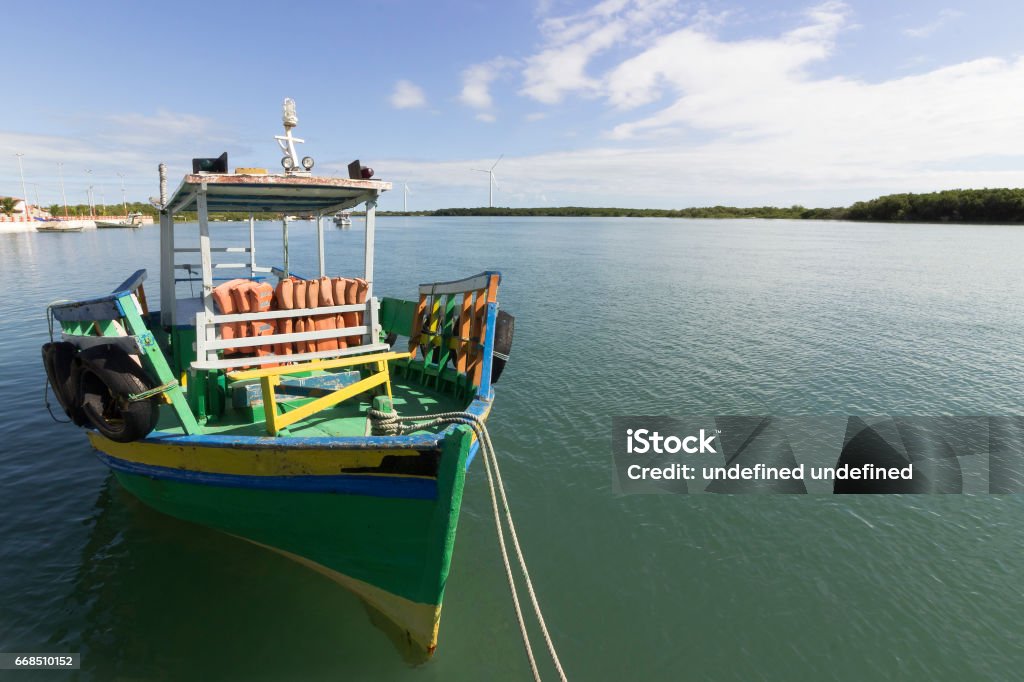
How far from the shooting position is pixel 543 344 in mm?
19312

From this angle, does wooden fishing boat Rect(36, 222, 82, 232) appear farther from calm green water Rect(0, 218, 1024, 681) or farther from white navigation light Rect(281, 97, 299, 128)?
white navigation light Rect(281, 97, 299, 128)

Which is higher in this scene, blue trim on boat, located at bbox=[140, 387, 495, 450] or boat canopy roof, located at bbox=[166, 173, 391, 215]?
boat canopy roof, located at bbox=[166, 173, 391, 215]

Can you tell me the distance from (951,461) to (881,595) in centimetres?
509

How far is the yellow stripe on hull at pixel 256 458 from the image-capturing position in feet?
17.8

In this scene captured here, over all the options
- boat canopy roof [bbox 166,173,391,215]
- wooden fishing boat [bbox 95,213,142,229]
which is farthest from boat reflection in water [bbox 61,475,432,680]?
wooden fishing boat [bbox 95,213,142,229]

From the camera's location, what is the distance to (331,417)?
7570 millimetres

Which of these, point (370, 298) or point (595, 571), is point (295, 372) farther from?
point (595, 571)

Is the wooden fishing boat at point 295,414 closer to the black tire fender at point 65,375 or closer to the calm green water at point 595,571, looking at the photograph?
the black tire fender at point 65,375

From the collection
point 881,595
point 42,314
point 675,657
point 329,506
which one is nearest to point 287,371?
point 329,506

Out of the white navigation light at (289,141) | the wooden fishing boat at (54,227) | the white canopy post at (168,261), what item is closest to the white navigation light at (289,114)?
the white navigation light at (289,141)

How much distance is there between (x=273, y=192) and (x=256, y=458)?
13.8ft

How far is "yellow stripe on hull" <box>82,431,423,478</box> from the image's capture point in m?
5.42

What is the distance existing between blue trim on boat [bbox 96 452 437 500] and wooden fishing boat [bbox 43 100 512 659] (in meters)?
0.02

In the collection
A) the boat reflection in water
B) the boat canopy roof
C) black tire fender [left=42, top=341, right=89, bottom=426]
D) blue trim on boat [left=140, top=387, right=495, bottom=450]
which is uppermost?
the boat canopy roof
